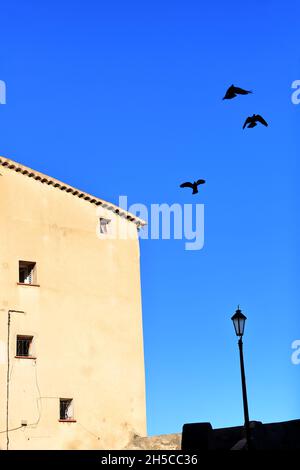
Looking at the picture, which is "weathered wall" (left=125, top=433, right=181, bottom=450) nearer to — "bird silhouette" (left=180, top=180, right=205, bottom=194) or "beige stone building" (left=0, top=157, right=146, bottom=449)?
"beige stone building" (left=0, top=157, right=146, bottom=449)

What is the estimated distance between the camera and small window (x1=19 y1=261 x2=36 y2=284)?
38531 mm

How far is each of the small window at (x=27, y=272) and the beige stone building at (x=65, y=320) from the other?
0.17ft

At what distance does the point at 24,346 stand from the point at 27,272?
344 centimetres

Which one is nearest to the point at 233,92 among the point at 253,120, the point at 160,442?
the point at 253,120

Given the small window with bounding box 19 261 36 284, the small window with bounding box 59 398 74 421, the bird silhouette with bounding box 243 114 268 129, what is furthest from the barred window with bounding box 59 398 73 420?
the bird silhouette with bounding box 243 114 268 129

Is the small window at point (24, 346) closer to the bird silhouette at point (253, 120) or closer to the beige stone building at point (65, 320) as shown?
the beige stone building at point (65, 320)

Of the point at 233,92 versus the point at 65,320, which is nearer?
the point at 233,92

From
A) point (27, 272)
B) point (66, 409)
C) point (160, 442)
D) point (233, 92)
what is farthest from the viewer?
point (27, 272)

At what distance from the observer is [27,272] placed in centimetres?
3884

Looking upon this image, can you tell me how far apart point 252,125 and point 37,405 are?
1718 centimetres

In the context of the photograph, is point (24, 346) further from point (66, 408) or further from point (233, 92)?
point (233, 92)

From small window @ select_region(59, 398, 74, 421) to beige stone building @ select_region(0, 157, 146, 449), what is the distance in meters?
0.04

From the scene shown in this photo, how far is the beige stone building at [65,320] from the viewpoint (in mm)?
36906

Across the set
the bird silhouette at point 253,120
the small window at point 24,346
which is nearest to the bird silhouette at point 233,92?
the bird silhouette at point 253,120
